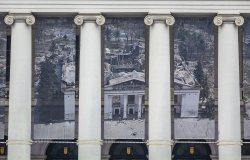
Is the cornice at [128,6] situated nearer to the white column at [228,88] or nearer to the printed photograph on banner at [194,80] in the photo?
the white column at [228,88]

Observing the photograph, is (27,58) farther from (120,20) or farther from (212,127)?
(212,127)

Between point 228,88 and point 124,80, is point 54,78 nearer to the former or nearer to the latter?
point 124,80

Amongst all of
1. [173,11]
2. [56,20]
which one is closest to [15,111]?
[56,20]

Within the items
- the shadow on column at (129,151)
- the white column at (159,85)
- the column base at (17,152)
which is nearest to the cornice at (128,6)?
the white column at (159,85)

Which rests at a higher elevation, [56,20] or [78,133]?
[56,20]

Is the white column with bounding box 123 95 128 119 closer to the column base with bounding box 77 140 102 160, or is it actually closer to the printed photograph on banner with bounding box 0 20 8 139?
the column base with bounding box 77 140 102 160

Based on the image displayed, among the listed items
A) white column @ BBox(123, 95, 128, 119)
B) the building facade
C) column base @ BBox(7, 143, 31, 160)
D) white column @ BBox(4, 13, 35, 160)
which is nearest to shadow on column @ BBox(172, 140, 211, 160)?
the building facade
